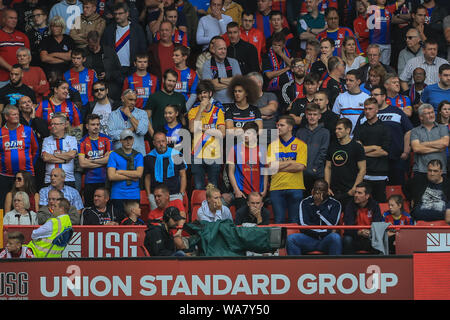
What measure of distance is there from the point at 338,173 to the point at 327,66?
272cm

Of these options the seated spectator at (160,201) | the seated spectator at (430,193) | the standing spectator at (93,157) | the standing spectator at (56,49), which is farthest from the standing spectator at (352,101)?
the standing spectator at (56,49)

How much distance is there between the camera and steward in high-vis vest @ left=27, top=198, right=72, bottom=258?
1220 centimetres

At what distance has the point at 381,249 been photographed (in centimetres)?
1241

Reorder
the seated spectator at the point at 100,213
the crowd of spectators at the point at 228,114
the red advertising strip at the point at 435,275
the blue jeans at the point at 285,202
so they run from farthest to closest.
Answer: the blue jeans at the point at 285,202, the crowd of spectators at the point at 228,114, the seated spectator at the point at 100,213, the red advertising strip at the point at 435,275

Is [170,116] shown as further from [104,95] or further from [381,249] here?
[381,249]

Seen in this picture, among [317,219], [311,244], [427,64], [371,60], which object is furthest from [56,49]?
[311,244]

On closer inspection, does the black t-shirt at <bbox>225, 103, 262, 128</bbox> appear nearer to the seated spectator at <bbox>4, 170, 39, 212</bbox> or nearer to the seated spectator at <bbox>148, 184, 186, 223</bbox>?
the seated spectator at <bbox>148, 184, 186, 223</bbox>

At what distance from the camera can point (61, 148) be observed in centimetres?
1538

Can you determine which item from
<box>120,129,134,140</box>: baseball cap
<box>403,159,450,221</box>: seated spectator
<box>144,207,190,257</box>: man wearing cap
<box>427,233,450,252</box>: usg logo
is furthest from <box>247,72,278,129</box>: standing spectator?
<box>427,233,450,252</box>: usg logo

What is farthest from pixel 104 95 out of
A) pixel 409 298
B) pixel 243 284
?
pixel 409 298

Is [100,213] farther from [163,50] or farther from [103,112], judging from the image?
[163,50]

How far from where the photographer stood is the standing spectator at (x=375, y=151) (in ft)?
49.4

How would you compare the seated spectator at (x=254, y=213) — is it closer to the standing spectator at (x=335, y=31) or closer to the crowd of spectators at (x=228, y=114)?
the crowd of spectators at (x=228, y=114)

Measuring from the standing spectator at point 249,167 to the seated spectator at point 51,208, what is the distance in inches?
97.0
